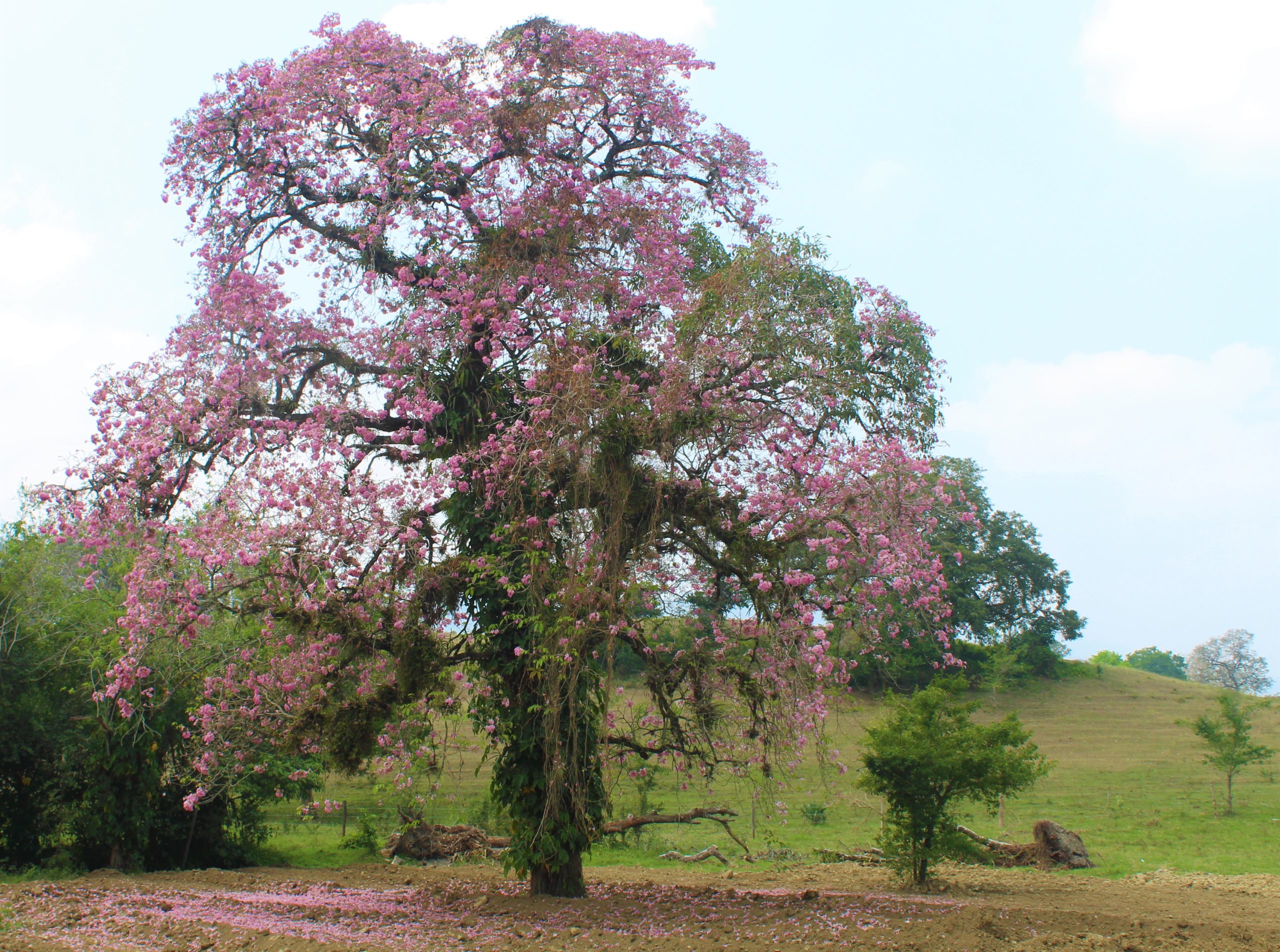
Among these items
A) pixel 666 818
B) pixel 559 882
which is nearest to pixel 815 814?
pixel 666 818

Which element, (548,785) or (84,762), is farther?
(84,762)

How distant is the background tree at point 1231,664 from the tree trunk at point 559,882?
87.9 m

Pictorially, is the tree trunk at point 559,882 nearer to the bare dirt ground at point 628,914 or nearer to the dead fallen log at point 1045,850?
the bare dirt ground at point 628,914

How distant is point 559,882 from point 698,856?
7.12m

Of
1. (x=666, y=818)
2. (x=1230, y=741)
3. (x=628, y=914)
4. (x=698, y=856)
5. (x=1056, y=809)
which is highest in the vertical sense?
(x=1230, y=741)

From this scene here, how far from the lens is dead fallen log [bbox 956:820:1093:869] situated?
15812mm

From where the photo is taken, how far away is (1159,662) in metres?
94.3

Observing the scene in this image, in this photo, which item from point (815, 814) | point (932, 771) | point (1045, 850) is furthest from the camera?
point (815, 814)

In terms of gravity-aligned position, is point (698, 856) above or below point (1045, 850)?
below

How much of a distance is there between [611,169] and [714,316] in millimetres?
3522

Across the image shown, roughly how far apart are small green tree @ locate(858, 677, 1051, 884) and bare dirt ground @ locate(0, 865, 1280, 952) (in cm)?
65

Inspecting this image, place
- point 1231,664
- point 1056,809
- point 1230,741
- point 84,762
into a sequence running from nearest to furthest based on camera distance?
1. point 84,762
2. point 1230,741
3. point 1056,809
4. point 1231,664

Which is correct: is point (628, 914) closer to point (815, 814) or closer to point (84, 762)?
point (84, 762)

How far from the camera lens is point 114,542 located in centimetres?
965
